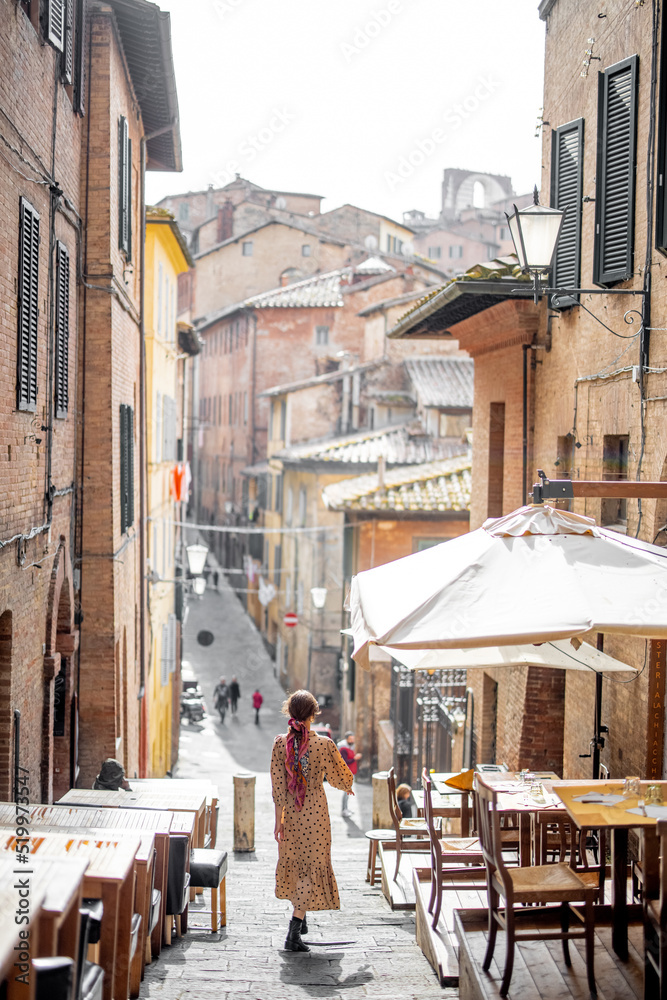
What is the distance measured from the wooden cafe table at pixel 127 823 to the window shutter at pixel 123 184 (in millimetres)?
7740

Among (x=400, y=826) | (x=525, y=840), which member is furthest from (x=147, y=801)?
(x=525, y=840)

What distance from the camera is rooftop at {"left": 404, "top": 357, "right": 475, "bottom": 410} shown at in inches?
1204

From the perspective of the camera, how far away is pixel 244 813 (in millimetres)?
12703

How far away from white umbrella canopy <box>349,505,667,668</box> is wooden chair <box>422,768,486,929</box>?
126cm

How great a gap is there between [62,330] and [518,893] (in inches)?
265

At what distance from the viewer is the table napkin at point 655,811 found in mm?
5520

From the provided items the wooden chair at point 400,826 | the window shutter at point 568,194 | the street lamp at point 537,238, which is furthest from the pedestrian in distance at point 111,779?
the window shutter at point 568,194

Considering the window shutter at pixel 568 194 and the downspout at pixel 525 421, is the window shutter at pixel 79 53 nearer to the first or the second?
the window shutter at pixel 568 194

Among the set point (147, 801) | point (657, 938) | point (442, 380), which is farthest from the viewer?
point (442, 380)

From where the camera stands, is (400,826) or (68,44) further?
(68,44)

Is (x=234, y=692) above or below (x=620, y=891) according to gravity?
below

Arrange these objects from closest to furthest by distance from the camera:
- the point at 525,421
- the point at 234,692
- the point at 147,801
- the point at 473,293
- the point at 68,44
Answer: the point at 147,801 < the point at 68,44 < the point at 473,293 < the point at 525,421 < the point at 234,692

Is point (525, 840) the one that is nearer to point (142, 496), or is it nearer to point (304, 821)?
point (304, 821)

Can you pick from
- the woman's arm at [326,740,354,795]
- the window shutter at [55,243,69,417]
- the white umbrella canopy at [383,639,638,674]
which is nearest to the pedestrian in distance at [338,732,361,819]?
the window shutter at [55,243,69,417]
